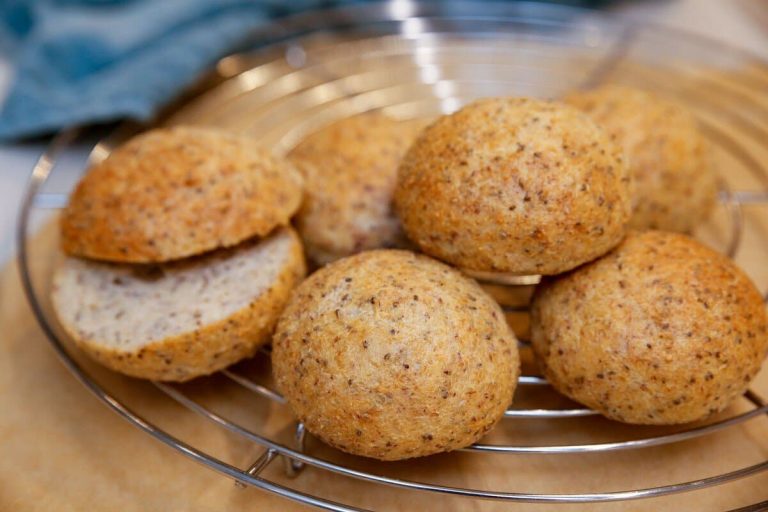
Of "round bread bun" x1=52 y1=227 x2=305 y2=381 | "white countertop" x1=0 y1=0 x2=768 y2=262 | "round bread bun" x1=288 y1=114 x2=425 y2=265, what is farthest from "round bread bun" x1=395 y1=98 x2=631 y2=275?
"white countertop" x1=0 y1=0 x2=768 y2=262

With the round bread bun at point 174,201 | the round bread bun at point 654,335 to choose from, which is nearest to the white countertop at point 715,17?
the round bread bun at point 174,201

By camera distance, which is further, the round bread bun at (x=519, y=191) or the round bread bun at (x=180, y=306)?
the round bread bun at (x=180, y=306)

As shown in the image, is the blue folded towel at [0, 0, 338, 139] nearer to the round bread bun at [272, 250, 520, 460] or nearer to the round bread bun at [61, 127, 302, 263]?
the round bread bun at [61, 127, 302, 263]

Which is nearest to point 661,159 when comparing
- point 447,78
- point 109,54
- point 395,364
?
point 395,364

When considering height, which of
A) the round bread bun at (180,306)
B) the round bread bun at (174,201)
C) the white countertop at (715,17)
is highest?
the round bread bun at (174,201)

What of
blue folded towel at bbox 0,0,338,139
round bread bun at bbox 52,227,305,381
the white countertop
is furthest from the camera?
the white countertop

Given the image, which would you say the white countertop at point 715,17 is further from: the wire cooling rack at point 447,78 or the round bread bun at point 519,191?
the round bread bun at point 519,191
